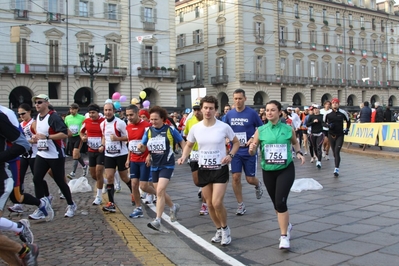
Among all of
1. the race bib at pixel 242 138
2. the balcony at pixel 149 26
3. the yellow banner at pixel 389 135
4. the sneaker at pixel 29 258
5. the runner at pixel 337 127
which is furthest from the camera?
the balcony at pixel 149 26

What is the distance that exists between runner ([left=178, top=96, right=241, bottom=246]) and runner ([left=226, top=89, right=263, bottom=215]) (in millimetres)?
1460

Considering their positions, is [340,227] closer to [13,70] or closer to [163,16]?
[13,70]

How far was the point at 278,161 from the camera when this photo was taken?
559cm

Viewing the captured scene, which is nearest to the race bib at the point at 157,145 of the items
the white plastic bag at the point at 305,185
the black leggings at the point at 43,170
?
the black leggings at the point at 43,170

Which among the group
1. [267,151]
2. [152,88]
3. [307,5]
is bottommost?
[267,151]

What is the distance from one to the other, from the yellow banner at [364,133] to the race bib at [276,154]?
46.1 feet

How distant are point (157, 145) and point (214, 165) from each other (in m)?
1.32

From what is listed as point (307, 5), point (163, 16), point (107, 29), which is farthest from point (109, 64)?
point (307, 5)

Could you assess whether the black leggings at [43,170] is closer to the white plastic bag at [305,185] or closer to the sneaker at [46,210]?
the sneaker at [46,210]

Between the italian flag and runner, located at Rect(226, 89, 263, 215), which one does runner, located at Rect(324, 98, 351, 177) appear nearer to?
runner, located at Rect(226, 89, 263, 215)

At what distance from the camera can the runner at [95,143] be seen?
848cm

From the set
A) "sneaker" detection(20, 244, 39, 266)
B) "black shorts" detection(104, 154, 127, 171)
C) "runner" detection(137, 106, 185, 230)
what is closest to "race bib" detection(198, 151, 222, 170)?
"runner" detection(137, 106, 185, 230)

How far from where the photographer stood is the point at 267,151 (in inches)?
224

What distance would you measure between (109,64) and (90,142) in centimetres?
3444
